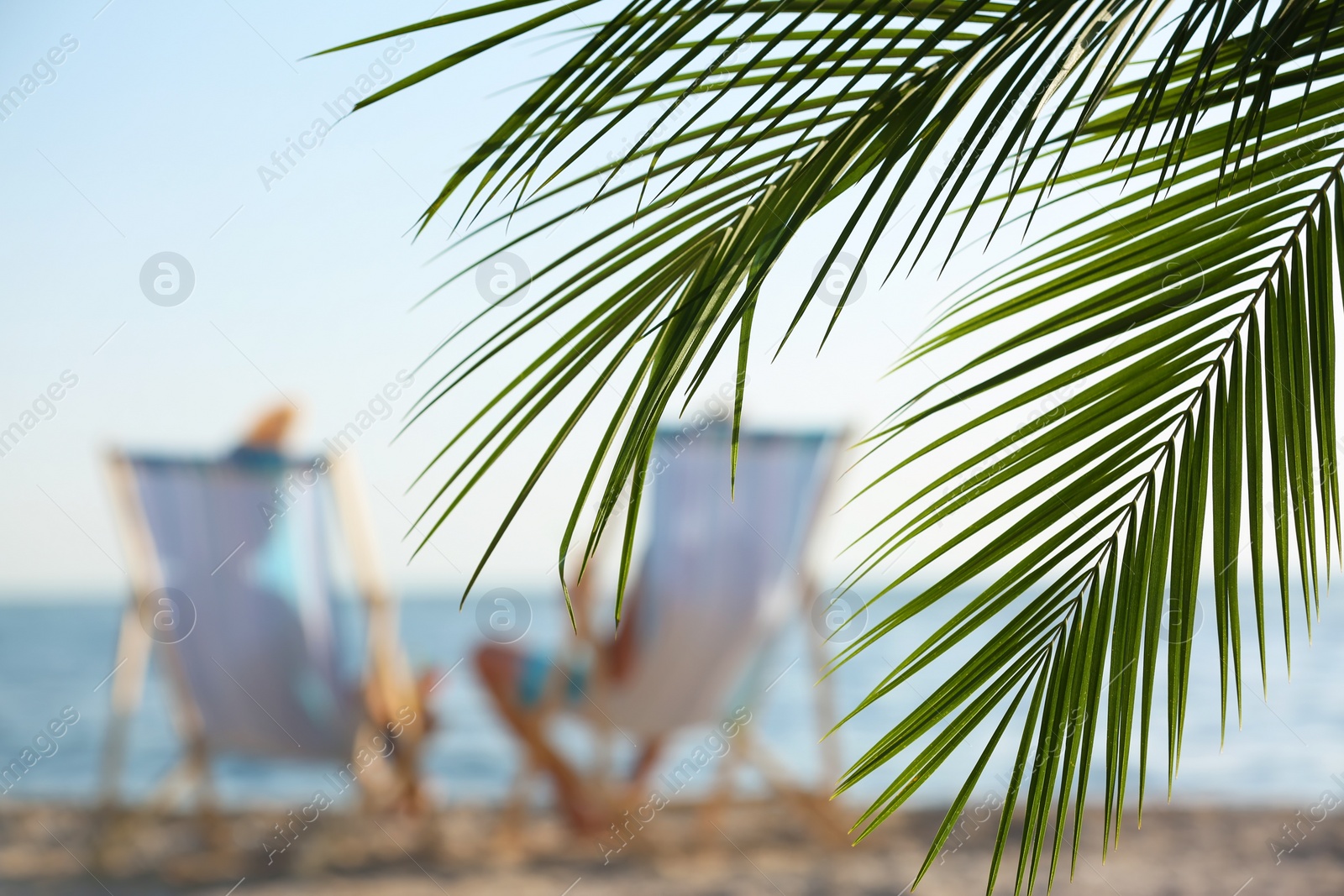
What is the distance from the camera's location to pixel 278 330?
1226 cm

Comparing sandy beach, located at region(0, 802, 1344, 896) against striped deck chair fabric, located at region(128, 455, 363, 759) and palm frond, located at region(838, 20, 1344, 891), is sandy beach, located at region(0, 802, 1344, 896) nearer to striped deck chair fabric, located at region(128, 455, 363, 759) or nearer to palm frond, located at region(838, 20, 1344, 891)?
striped deck chair fabric, located at region(128, 455, 363, 759)

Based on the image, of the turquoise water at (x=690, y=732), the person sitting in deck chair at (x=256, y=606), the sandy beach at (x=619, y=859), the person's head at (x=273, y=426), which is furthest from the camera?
the turquoise water at (x=690, y=732)

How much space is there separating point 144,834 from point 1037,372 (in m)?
3.06

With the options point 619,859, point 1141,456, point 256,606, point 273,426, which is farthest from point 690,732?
point 1141,456

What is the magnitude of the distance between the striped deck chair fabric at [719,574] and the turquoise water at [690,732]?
0.13m

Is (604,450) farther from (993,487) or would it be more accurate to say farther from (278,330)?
(278,330)

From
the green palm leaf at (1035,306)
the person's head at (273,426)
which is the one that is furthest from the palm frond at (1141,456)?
the person's head at (273,426)

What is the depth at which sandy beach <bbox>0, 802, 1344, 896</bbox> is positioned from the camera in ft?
8.09

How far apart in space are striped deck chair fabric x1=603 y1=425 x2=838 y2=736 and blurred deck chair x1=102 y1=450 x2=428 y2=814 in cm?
64

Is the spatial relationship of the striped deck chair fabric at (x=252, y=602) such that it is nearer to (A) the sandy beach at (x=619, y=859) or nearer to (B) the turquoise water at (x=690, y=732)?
(B) the turquoise water at (x=690, y=732)

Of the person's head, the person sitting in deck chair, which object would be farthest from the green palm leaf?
the person's head

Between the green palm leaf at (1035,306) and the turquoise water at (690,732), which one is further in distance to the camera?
the turquoise water at (690,732)

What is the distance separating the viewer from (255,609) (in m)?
2.65

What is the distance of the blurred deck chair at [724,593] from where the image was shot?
9.23 ft
